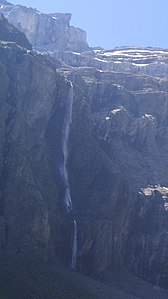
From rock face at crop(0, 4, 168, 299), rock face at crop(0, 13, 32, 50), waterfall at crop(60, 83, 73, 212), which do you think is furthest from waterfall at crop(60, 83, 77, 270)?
rock face at crop(0, 13, 32, 50)

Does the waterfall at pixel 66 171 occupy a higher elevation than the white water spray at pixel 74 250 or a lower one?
higher

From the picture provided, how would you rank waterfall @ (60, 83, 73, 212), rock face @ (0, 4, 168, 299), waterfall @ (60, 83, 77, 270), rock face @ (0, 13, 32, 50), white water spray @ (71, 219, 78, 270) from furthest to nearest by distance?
rock face @ (0, 13, 32, 50) → waterfall @ (60, 83, 73, 212) → waterfall @ (60, 83, 77, 270) → white water spray @ (71, 219, 78, 270) → rock face @ (0, 4, 168, 299)

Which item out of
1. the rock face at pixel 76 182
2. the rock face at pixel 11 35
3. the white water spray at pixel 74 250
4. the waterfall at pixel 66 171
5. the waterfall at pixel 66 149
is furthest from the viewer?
the rock face at pixel 11 35

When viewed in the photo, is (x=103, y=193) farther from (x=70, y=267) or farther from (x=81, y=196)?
(x=70, y=267)

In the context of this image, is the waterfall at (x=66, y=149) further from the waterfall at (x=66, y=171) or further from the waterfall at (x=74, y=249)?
the waterfall at (x=74, y=249)

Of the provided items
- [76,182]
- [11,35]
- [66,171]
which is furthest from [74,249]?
[11,35]

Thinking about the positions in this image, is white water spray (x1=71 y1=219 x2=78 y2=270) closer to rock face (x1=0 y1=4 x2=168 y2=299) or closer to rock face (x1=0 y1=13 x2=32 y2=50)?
rock face (x1=0 y1=4 x2=168 y2=299)

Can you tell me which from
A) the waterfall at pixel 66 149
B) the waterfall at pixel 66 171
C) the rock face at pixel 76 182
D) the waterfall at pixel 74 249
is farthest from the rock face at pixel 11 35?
the waterfall at pixel 74 249

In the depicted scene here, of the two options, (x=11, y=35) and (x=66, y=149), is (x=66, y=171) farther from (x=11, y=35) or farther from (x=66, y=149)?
(x=11, y=35)
